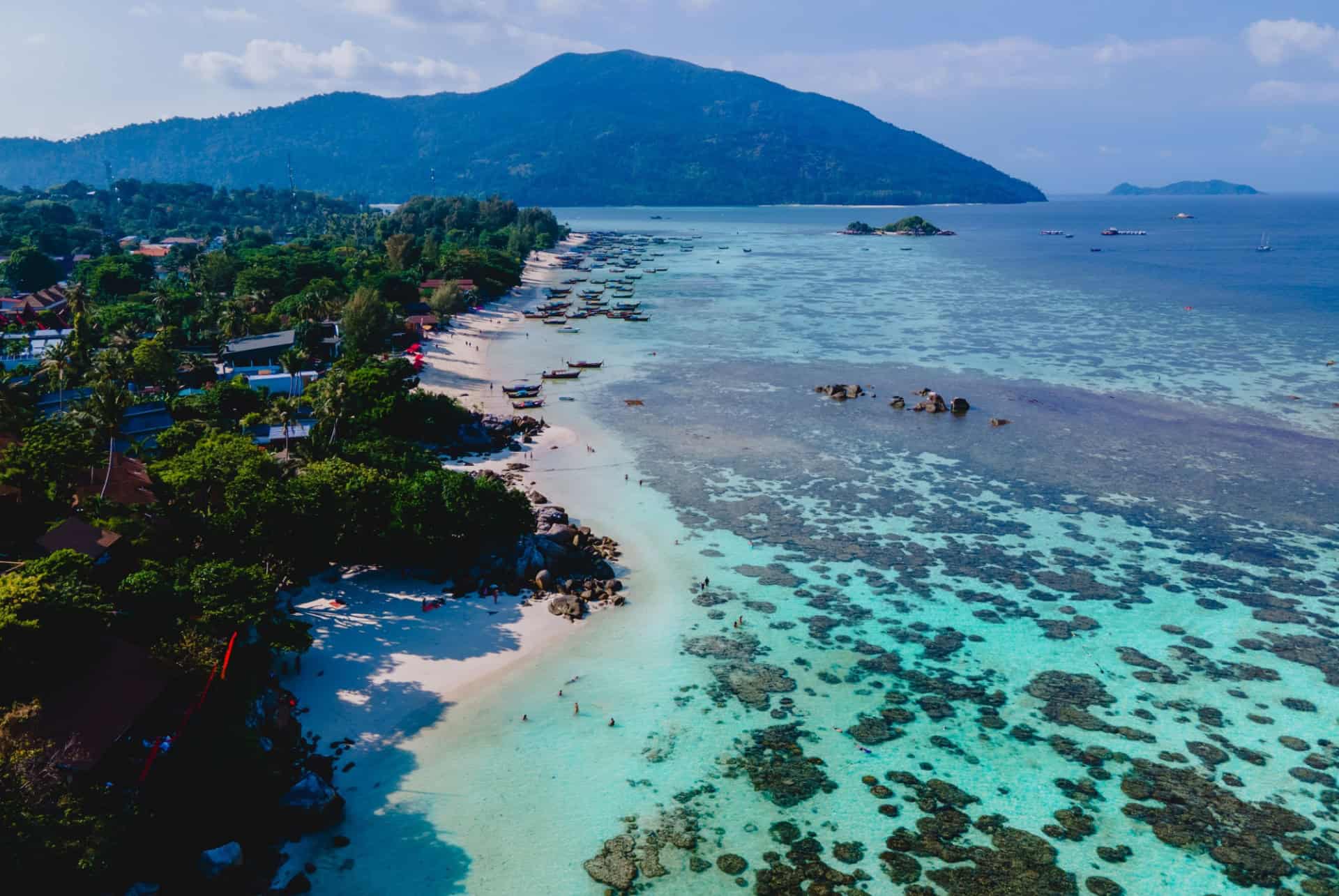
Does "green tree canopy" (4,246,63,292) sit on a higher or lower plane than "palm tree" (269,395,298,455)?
higher

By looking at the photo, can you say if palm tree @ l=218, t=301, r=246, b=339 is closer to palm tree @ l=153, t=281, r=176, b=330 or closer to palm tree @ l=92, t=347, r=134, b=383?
palm tree @ l=153, t=281, r=176, b=330

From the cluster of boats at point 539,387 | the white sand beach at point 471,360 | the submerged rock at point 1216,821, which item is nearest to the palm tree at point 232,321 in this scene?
the white sand beach at point 471,360

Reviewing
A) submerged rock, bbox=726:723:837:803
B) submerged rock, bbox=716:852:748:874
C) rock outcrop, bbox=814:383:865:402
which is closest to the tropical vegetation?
submerged rock, bbox=716:852:748:874

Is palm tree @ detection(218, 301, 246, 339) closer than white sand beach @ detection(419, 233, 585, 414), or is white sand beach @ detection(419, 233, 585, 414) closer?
white sand beach @ detection(419, 233, 585, 414)

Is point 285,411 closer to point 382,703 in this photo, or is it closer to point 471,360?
point 382,703

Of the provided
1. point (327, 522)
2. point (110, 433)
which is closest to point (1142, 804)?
point (327, 522)

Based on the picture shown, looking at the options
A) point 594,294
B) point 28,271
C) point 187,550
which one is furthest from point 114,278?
point 187,550

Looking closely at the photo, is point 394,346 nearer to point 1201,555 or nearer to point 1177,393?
point 1201,555
